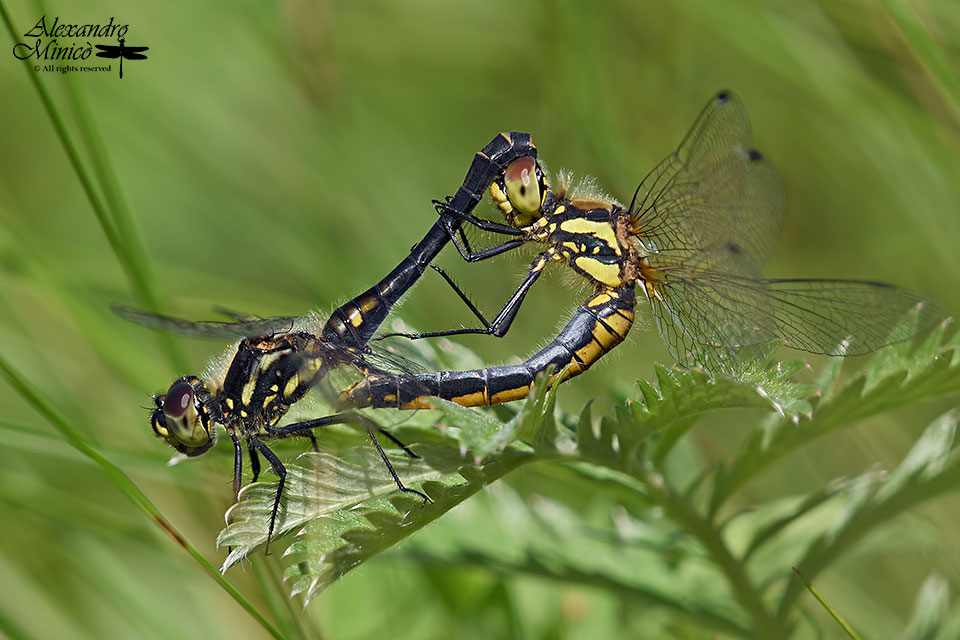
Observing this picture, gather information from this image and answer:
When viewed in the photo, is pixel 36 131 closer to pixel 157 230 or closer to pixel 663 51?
pixel 157 230

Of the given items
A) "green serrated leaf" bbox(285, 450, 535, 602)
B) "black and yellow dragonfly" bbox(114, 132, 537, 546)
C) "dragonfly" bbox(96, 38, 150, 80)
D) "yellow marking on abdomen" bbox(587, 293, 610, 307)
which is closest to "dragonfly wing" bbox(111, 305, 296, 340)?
"black and yellow dragonfly" bbox(114, 132, 537, 546)

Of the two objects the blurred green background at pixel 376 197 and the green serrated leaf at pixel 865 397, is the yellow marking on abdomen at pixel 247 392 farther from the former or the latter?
the green serrated leaf at pixel 865 397

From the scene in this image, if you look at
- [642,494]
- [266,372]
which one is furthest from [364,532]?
[266,372]

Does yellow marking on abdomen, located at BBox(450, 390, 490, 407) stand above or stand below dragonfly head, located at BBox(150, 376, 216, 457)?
below

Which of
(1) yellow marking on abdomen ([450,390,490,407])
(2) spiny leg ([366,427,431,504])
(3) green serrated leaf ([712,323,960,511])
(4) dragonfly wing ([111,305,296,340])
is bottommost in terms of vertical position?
(3) green serrated leaf ([712,323,960,511])

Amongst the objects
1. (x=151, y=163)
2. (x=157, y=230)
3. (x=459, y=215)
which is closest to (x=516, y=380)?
(x=459, y=215)

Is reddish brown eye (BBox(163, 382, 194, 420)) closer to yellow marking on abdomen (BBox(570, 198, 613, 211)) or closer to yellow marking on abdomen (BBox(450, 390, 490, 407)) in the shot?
yellow marking on abdomen (BBox(450, 390, 490, 407))

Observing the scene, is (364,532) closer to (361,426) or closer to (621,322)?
(361,426)
